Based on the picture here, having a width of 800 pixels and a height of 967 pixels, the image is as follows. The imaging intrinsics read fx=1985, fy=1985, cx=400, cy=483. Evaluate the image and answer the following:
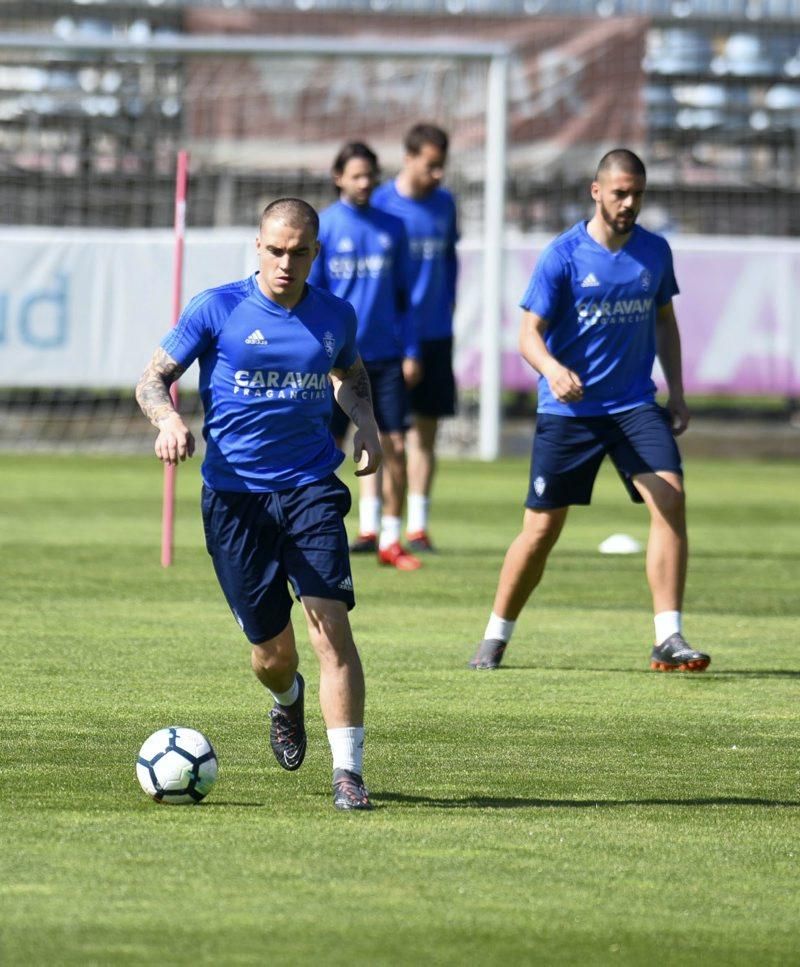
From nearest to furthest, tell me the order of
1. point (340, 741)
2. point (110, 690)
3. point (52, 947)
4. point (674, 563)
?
point (52, 947) < point (340, 741) < point (110, 690) < point (674, 563)

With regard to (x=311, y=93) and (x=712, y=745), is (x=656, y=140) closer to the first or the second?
(x=311, y=93)

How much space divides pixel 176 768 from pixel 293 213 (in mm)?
1757

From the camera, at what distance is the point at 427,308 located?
43.2 feet

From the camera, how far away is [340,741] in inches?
241

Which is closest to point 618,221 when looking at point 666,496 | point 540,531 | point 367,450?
point 666,496

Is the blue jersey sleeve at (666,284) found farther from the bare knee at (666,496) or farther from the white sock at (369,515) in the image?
the white sock at (369,515)

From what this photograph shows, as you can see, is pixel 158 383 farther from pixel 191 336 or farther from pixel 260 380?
pixel 260 380

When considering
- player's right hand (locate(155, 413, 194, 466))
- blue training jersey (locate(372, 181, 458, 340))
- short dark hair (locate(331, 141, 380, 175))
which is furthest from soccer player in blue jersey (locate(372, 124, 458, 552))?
player's right hand (locate(155, 413, 194, 466))

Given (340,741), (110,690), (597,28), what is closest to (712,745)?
(340,741)

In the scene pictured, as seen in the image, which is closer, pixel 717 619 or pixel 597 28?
pixel 717 619

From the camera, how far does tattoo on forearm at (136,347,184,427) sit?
20.6 feet

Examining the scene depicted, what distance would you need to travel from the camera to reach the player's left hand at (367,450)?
6.48m

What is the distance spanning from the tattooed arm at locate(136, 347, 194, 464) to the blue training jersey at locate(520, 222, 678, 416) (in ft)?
9.22

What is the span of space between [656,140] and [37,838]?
23034mm
